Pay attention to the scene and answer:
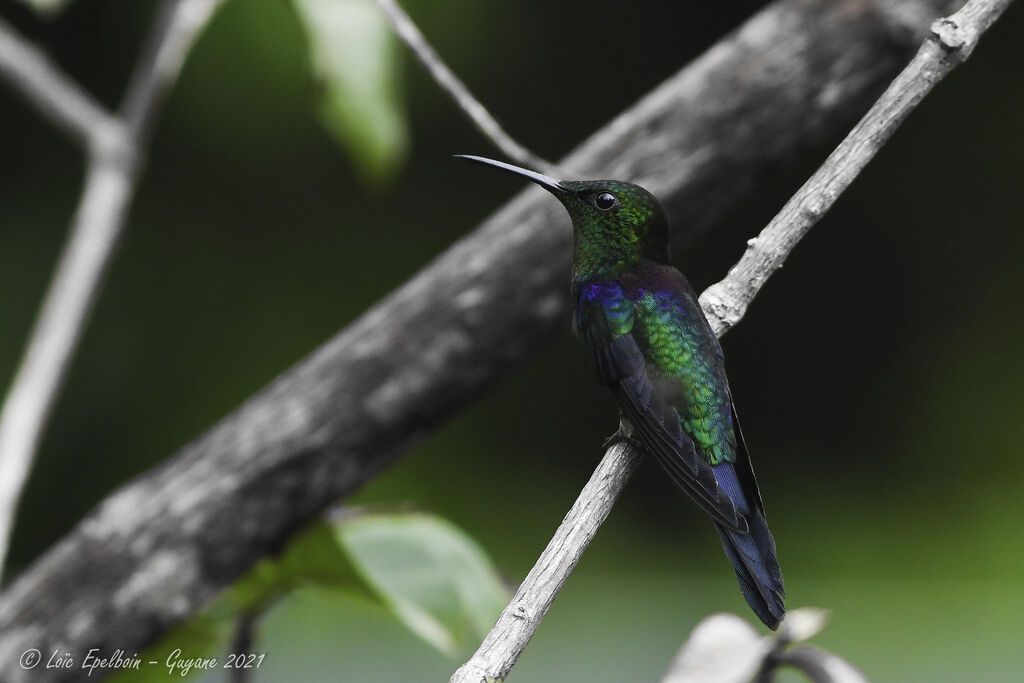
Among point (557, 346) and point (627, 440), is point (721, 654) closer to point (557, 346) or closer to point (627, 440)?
point (627, 440)

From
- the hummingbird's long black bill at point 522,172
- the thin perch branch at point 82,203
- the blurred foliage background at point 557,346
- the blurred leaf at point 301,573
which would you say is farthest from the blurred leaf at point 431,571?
the blurred foliage background at point 557,346

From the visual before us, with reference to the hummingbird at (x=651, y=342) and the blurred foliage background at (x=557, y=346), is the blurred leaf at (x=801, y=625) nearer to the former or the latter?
the hummingbird at (x=651, y=342)

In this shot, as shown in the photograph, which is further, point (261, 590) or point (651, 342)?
point (261, 590)

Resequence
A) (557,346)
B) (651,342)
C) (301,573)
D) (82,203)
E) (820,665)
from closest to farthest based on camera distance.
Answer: (820,665), (651,342), (301,573), (82,203), (557,346)

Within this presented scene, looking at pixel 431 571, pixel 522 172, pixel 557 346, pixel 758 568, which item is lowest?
pixel 557 346

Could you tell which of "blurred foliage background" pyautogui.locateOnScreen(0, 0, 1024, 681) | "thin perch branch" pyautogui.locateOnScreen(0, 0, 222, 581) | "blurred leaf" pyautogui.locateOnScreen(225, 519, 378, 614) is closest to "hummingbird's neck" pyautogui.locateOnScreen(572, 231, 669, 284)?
"blurred leaf" pyautogui.locateOnScreen(225, 519, 378, 614)

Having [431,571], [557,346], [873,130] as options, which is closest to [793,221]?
[873,130]
